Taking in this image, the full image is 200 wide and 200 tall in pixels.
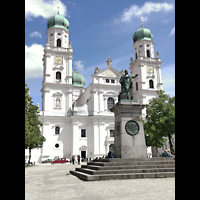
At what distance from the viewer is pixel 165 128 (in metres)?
30.1

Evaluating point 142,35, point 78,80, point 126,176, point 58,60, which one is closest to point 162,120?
point 126,176

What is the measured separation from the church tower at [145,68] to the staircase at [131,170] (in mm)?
36663

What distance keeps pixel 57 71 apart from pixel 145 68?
20499mm

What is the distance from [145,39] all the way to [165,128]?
31.8 metres

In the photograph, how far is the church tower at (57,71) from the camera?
45.7 metres

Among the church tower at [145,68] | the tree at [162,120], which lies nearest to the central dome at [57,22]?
the church tower at [145,68]

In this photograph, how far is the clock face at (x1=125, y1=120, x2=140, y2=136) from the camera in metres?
13.8

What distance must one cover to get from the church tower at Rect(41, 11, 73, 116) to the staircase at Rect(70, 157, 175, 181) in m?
34.1

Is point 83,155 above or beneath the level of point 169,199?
beneath

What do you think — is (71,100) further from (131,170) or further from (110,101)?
(131,170)

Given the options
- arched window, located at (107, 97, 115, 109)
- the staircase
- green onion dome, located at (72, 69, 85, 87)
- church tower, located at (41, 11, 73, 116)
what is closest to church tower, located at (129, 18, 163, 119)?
arched window, located at (107, 97, 115, 109)
